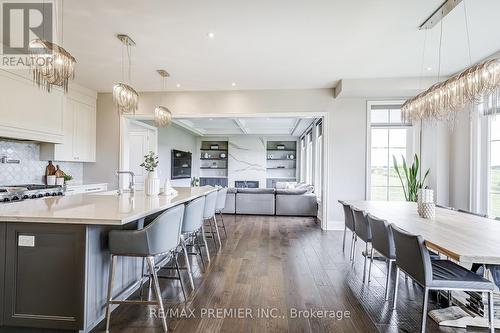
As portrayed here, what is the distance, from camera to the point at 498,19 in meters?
3.02

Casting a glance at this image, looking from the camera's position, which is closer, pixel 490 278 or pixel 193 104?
pixel 490 278

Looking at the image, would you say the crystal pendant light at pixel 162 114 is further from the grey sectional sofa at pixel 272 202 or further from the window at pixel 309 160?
the window at pixel 309 160

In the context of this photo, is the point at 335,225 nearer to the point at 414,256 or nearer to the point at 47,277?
the point at 414,256

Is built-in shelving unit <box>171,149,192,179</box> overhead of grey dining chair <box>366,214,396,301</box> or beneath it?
overhead

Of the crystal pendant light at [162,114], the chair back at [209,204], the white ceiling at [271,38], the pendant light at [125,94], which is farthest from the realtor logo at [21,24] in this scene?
the chair back at [209,204]

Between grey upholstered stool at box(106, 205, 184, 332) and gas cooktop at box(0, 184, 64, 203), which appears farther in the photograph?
gas cooktop at box(0, 184, 64, 203)

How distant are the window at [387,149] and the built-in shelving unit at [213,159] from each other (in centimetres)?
678

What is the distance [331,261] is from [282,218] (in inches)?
121

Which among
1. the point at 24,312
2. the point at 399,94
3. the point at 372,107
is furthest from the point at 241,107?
the point at 24,312

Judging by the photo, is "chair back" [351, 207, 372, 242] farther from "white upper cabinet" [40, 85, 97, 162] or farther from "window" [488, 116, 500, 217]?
"white upper cabinet" [40, 85, 97, 162]

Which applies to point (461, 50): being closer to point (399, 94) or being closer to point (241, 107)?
point (399, 94)

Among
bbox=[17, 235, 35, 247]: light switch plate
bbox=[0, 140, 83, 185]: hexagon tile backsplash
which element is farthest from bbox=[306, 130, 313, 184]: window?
bbox=[17, 235, 35, 247]: light switch plate

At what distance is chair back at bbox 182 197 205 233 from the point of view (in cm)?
281

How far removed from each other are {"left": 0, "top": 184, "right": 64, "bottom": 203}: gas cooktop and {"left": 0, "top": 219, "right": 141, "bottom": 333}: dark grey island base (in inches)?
76.6
